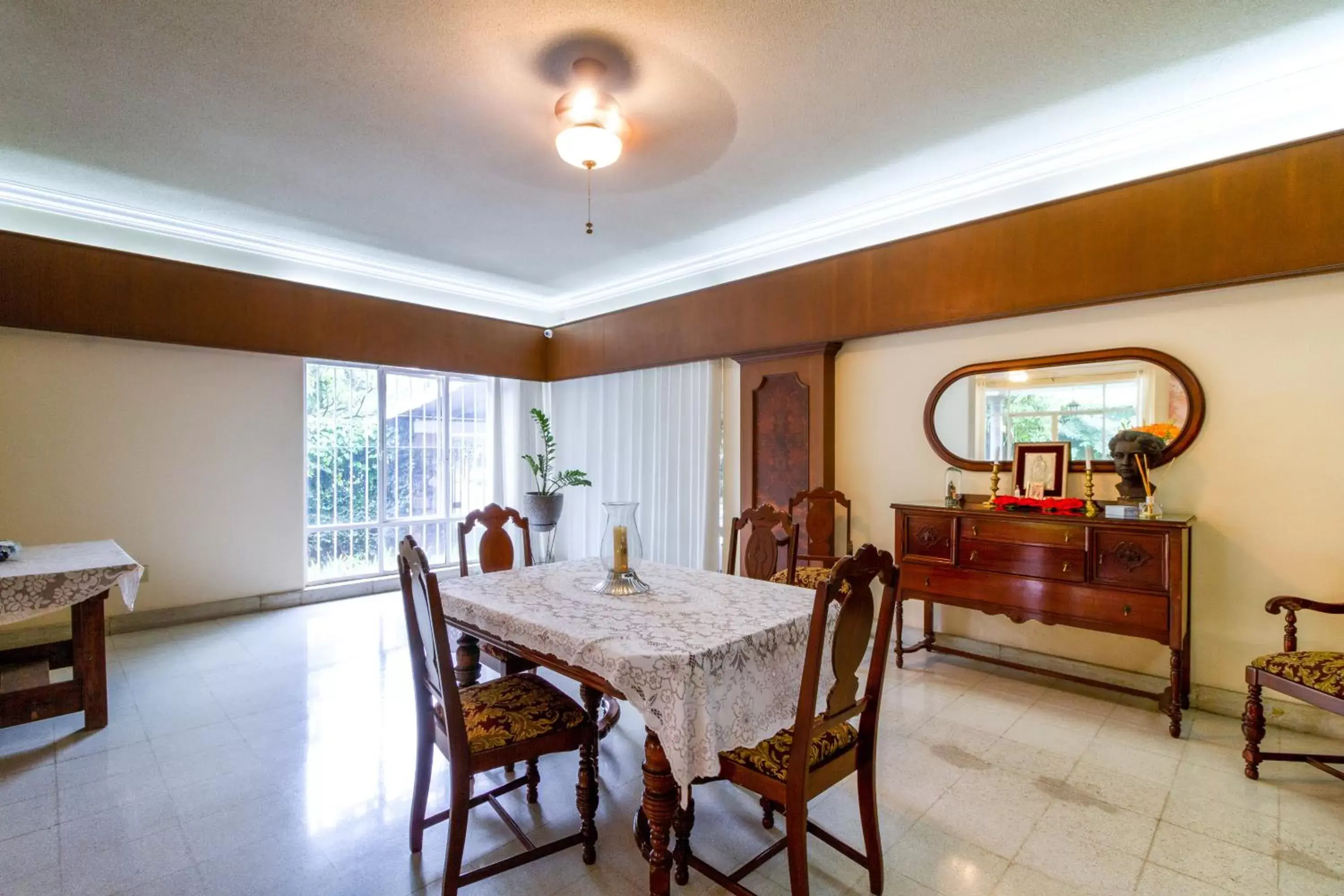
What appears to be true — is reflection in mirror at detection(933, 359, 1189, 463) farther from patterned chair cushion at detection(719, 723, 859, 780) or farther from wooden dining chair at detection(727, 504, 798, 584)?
patterned chair cushion at detection(719, 723, 859, 780)

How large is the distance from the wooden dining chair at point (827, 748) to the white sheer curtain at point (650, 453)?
120 inches

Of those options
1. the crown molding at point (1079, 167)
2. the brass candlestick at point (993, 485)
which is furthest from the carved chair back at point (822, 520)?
the crown molding at point (1079, 167)

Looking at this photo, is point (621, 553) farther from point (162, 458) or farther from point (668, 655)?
point (162, 458)

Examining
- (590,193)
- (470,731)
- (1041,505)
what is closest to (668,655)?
(470,731)

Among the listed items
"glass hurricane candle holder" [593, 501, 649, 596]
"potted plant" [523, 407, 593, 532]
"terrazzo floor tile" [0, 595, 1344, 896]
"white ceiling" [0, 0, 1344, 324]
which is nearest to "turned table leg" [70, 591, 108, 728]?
"terrazzo floor tile" [0, 595, 1344, 896]

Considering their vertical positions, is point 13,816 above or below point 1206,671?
below

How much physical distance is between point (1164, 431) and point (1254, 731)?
52.3 inches

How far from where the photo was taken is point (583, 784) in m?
1.93

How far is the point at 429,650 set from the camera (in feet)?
5.97

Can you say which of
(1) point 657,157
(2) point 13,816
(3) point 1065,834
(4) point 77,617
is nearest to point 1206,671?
(3) point 1065,834

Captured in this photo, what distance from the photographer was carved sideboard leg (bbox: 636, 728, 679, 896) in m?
1.57

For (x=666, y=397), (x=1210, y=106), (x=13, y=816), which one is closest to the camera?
(x=13, y=816)

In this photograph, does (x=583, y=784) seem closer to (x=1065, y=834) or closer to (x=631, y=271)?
(x=1065, y=834)

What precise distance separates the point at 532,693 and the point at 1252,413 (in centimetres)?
343
